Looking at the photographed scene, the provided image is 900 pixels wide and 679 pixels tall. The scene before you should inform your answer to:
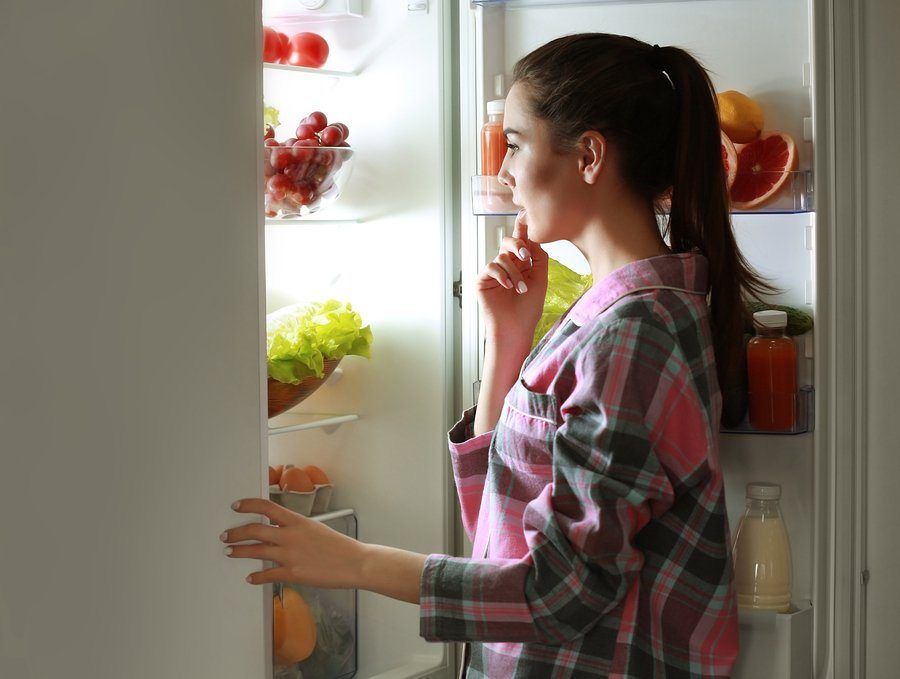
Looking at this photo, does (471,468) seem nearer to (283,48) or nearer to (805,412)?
(805,412)

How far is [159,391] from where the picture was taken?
932 mm

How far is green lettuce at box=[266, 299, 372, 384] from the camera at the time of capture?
1.54 metres

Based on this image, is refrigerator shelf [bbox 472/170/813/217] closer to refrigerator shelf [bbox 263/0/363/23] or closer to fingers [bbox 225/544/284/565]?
refrigerator shelf [bbox 263/0/363/23]

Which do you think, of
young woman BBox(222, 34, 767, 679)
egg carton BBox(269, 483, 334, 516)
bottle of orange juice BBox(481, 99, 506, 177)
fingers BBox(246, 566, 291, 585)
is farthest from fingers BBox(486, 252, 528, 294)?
egg carton BBox(269, 483, 334, 516)

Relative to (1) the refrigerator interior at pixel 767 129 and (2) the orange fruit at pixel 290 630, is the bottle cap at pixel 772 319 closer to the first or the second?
(1) the refrigerator interior at pixel 767 129

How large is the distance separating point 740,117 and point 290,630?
3.44ft

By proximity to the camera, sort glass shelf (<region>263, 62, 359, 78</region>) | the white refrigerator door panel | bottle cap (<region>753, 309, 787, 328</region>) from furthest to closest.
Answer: glass shelf (<region>263, 62, 359, 78</region>), bottle cap (<region>753, 309, 787, 328</region>), the white refrigerator door panel

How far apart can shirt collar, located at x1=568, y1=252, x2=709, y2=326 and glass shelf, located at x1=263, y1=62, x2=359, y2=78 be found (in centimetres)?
80

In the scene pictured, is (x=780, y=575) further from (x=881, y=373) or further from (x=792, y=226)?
(x=792, y=226)

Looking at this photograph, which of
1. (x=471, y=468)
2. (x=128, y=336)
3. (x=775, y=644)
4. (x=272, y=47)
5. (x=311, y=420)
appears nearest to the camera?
(x=128, y=336)

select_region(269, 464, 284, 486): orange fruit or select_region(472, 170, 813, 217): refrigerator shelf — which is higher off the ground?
select_region(472, 170, 813, 217): refrigerator shelf

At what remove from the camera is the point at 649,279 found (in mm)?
1025

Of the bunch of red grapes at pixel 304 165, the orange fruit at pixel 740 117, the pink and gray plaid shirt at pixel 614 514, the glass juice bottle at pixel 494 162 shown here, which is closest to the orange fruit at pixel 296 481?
the bunch of red grapes at pixel 304 165

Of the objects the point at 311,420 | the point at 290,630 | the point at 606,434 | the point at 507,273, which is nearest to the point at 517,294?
the point at 507,273
